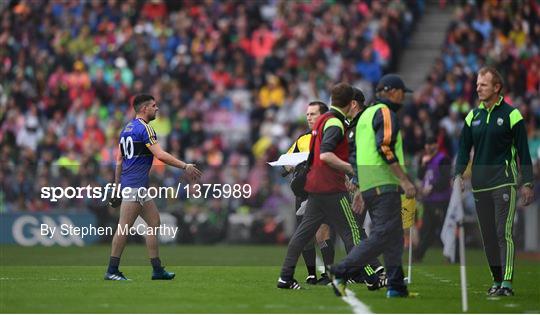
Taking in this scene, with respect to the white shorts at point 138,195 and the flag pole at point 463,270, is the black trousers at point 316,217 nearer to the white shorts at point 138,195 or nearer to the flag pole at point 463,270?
the white shorts at point 138,195

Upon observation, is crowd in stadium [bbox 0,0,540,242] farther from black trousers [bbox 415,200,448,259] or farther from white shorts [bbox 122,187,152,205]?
white shorts [bbox 122,187,152,205]

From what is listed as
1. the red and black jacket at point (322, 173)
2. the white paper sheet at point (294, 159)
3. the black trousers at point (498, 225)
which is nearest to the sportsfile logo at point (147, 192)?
the white paper sheet at point (294, 159)

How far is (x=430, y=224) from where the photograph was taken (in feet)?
64.4

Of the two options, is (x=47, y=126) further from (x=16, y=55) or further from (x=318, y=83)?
(x=318, y=83)

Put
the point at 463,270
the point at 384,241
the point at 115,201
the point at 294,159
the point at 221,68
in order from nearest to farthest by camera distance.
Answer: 1. the point at 463,270
2. the point at 384,241
3. the point at 294,159
4. the point at 115,201
5. the point at 221,68


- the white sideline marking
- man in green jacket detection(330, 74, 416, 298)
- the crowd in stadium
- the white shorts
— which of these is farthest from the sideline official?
the crowd in stadium

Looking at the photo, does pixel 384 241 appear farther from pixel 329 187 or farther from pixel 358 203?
pixel 329 187

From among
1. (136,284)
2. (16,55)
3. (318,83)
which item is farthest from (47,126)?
(136,284)

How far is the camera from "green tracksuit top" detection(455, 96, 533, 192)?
14.6 meters

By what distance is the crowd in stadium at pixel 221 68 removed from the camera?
29.3m

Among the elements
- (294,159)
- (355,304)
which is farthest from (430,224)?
(355,304)

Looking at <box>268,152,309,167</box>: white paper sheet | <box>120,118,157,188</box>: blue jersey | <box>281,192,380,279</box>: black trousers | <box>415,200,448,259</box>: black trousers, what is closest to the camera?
<box>281,192,380,279</box>: black trousers

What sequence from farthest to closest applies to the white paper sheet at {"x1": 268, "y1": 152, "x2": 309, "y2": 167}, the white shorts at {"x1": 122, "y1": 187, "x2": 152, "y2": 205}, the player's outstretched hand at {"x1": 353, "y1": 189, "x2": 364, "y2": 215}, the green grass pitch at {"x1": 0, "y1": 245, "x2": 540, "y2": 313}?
the white shorts at {"x1": 122, "y1": 187, "x2": 152, "y2": 205}
the white paper sheet at {"x1": 268, "y1": 152, "x2": 309, "y2": 167}
the player's outstretched hand at {"x1": 353, "y1": 189, "x2": 364, "y2": 215}
the green grass pitch at {"x1": 0, "y1": 245, "x2": 540, "y2": 313}

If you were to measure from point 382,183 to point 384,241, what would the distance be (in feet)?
2.01
